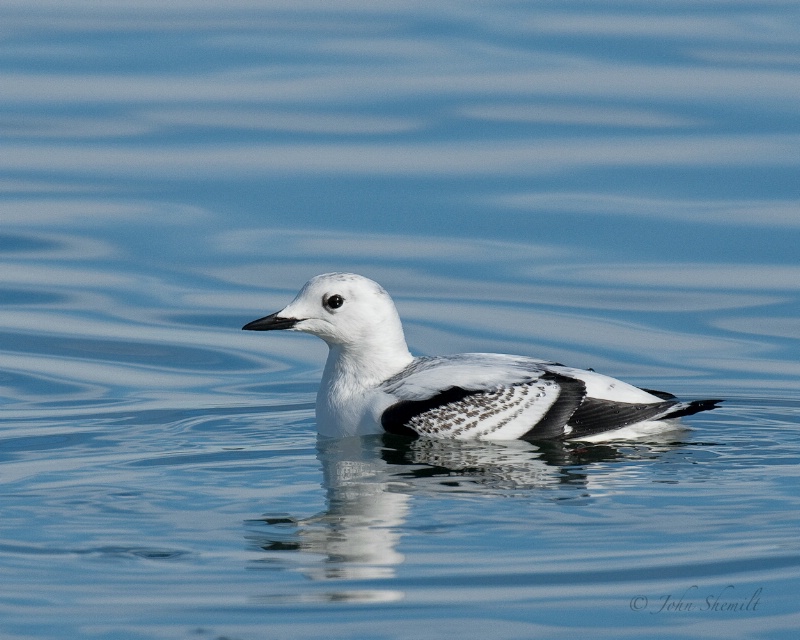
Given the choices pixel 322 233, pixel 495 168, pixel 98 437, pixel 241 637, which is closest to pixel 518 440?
pixel 98 437

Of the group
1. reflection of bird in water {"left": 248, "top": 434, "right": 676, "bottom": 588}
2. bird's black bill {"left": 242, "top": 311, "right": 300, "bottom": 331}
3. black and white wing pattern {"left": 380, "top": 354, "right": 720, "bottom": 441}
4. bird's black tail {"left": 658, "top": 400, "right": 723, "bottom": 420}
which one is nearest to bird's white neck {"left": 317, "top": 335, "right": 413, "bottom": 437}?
reflection of bird in water {"left": 248, "top": 434, "right": 676, "bottom": 588}

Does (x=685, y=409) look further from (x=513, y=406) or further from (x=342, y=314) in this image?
(x=342, y=314)

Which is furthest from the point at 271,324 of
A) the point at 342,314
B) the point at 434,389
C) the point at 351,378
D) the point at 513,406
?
the point at 513,406

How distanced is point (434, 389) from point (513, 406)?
501mm

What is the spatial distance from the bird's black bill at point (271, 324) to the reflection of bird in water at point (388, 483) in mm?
752

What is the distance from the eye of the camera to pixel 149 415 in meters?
12.0

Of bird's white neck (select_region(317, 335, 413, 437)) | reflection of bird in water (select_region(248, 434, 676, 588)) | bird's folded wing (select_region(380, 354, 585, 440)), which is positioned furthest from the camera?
bird's white neck (select_region(317, 335, 413, 437))

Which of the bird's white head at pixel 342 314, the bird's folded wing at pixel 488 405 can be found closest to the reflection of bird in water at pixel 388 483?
the bird's folded wing at pixel 488 405

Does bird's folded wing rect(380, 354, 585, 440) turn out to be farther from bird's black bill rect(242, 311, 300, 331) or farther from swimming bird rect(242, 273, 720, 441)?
bird's black bill rect(242, 311, 300, 331)

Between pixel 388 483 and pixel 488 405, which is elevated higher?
pixel 488 405

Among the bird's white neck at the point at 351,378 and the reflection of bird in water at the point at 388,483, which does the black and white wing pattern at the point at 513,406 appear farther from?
the bird's white neck at the point at 351,378

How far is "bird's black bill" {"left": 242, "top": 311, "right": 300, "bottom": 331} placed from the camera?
11258mm

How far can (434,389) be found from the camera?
1095 cm

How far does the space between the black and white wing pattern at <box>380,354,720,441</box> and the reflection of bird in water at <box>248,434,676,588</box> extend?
10 centimetres
